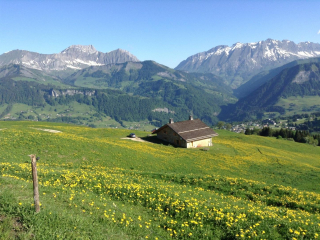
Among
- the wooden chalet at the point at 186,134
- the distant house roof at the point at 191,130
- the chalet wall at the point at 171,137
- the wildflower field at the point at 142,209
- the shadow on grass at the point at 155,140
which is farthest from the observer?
the shadow on grass at the point at 155,140

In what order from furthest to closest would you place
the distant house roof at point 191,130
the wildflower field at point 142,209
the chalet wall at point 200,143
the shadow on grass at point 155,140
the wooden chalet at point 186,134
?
the shadow on grass at point 155,140
the distant house roof at point 191,130
the wooden chalet at point 186,134
the chalet wall at point 200,143
the wildflower field at point 142,209

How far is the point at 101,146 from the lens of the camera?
137 ft

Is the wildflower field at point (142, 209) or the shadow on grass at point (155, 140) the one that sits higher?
the wildflower field at point (142, 209)

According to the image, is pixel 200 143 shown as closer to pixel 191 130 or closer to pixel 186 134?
pixel 191 130

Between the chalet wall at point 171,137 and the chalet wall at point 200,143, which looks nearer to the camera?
the chalet wall at point 200,143

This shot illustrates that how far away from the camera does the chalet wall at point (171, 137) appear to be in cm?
6303

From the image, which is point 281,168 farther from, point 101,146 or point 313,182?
point 101,146

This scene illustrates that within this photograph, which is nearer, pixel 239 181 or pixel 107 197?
pixel 107 197

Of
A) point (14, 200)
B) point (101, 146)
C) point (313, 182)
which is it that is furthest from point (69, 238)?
point (313, 182)

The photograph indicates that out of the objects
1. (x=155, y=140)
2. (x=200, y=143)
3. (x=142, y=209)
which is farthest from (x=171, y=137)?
(x=142, y=209)

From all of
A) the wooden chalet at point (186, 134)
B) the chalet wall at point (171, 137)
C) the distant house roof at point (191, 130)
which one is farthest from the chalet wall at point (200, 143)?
the chalet wall at point (171, 137)

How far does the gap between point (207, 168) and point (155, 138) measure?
31.2 m

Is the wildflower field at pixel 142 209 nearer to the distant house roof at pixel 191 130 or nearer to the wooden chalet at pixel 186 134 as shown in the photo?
the wooden chalet at pixel 186 134

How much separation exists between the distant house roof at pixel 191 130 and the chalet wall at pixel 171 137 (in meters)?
1.03
